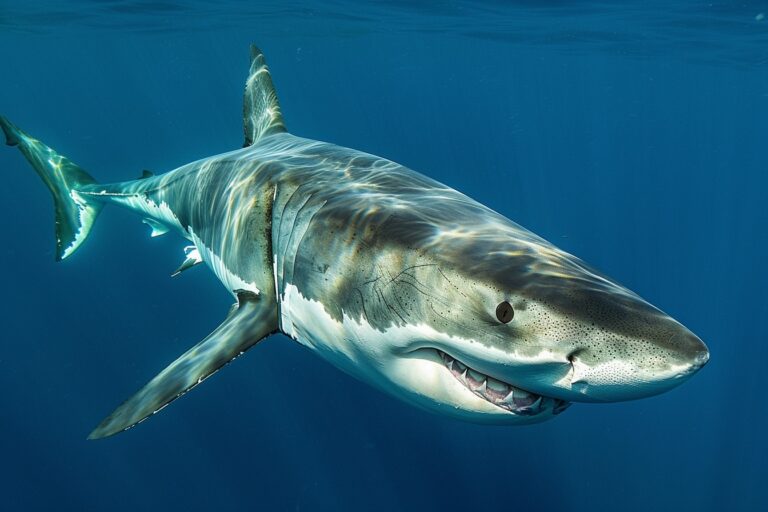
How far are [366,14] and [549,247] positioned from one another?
23619 millimetres

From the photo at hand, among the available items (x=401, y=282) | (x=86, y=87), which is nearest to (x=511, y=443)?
(x=401, y=282)

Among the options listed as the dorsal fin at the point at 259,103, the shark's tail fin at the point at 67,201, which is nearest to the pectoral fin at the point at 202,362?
the dorsal fin at the point at 259,103

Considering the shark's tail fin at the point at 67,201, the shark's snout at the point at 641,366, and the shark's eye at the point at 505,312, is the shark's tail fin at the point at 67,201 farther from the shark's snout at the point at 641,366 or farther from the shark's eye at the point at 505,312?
the shark's snout at the point at 641,366

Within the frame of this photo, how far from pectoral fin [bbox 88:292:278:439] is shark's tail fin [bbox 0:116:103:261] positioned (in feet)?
14.5

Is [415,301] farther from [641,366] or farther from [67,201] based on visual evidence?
[67,201]

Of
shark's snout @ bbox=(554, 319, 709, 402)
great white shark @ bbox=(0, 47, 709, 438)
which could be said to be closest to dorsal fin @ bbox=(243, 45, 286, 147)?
great white shark @ bbox=(0, 47, 709, 438)

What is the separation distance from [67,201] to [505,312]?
6574 millimetres

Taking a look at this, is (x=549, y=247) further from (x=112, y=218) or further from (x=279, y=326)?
(x=112, y=218)

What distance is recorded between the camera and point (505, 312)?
1775 millimetres

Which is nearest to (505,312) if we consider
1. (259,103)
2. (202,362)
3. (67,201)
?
(202,362)

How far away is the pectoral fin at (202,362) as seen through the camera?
8.55 feet

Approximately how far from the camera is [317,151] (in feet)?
13.4

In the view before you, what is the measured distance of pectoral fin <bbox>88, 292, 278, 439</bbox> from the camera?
261 centimetres

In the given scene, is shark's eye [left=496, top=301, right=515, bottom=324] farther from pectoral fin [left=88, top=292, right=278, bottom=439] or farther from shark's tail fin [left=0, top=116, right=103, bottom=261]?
shark's tail fin [left=0, top=116, right=103, bottom=261]
